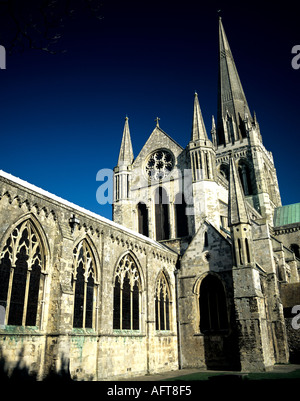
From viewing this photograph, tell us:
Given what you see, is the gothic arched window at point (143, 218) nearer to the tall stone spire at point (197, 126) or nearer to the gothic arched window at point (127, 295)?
the tall stone spire at point (197, 126)

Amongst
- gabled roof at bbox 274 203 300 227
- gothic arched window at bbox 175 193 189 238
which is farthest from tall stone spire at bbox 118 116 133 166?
gabled roof at bbox 274 203 300 227

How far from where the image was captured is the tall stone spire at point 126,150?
31.2 metres

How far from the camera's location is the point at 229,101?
54281 millimetres

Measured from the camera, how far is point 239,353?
18.5m

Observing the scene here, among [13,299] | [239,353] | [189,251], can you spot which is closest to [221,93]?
[189,251]

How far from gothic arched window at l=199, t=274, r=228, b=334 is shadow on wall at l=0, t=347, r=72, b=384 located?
413 inches

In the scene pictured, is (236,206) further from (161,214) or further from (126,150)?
(126,150)

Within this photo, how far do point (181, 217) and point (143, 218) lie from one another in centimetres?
365

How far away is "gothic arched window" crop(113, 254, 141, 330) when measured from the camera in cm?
1797

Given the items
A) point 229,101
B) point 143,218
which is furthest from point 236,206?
point 229,101

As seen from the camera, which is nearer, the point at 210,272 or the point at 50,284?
the point at 50,284

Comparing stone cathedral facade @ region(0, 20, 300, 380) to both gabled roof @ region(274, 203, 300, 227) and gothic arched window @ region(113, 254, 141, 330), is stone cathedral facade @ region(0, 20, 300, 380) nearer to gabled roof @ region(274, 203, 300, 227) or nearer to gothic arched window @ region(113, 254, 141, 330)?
gothic arched window @ region(113, 254, 141, 330)
